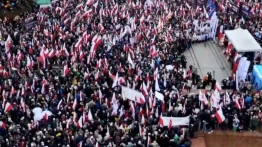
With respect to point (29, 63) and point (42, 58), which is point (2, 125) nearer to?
point (29, 63)

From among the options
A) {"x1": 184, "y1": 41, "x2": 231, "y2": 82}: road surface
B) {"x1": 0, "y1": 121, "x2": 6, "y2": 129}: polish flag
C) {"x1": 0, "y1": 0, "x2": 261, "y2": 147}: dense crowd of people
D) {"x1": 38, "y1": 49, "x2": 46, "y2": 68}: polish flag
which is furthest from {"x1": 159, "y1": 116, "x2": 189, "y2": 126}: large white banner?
{"x1": 38, "y1": 49, "x2": 46, "y2": 68}: polish flag

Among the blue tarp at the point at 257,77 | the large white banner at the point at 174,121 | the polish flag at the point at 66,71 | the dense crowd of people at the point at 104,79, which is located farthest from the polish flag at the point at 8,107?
the blue tarp at the point at 257,77

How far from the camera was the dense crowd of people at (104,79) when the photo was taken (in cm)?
1945

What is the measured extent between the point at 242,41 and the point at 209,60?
9.65 feet

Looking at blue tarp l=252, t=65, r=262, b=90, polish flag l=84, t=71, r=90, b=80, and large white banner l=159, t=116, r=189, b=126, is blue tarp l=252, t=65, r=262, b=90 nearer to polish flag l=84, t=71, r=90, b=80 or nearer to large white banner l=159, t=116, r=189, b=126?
large white banner l=159, t=116, r=189, b=126

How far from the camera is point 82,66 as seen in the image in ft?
81.5

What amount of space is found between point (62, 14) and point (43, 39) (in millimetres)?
4601

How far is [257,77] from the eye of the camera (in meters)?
24.2

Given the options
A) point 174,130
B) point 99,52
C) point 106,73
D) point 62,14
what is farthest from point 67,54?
point 174,130

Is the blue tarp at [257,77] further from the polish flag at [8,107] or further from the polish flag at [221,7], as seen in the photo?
the polish flag at [8,107]

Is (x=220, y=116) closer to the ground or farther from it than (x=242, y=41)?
closer to the ground

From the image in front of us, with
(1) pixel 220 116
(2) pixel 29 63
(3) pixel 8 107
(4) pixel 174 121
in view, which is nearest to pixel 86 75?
(2) pixel 29 63

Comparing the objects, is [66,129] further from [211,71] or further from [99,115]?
[211,71]

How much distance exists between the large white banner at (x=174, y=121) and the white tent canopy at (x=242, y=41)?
776 cm
